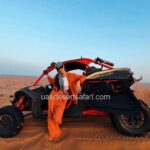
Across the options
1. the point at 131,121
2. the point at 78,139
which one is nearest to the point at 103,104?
the point at 131,121

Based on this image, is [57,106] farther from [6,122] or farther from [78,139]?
[6,122]

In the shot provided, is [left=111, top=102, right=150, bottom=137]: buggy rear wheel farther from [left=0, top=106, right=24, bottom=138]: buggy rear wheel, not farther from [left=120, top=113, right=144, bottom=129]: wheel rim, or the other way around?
[left=0, top=106, right=24, bottom=138]: buggy rear wheel

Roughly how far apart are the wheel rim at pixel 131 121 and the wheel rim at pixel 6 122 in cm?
269

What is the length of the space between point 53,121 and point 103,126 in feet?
4.40

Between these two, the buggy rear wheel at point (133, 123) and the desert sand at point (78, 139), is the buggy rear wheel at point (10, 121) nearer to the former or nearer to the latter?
the desert sand at point (78, 139)

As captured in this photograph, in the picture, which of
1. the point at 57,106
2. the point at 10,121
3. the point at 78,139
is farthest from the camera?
the point at 10,121

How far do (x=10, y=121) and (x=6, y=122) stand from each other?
122 millimetres

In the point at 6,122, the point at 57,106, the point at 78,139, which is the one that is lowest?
the point at 78,139

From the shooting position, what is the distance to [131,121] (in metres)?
7.48

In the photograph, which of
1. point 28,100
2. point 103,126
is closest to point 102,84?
point 103,126

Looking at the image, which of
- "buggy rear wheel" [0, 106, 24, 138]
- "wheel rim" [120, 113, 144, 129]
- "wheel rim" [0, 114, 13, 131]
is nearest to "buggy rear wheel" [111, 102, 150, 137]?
"wheel rim" [120, 113, 144, 129]

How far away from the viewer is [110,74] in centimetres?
766

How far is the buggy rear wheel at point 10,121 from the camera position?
25.7ft

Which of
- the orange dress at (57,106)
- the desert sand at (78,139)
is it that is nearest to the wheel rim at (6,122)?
the desert sand at (78,139)
